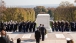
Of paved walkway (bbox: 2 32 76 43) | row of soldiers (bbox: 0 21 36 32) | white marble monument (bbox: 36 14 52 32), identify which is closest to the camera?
paved walkway (bbox: 2 32 76 43)

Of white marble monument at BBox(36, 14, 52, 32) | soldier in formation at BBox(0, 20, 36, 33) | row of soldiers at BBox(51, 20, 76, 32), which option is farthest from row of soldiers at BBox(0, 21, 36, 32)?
row of soldiers at BBox(51, 20, 76, 32)

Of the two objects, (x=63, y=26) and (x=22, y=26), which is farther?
(x=22, y=26)

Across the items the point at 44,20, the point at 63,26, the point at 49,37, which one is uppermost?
the point at 44,20

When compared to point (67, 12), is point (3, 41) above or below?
above

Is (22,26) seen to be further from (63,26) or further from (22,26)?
(63,26)

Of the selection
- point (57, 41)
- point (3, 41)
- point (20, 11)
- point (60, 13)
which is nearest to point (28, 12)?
point (20, 11)

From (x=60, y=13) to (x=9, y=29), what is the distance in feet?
91.9

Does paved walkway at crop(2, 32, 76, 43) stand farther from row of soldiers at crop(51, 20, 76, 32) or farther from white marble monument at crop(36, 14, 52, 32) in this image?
row of soldiers at crop(51, 20, 76, 32)

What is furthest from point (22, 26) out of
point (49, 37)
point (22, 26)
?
point (49, 37)

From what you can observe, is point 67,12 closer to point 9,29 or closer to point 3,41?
point 9,29

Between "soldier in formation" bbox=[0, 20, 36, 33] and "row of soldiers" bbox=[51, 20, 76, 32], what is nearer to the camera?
"soldier in formation" bbox=[0, 20, 36, 33]

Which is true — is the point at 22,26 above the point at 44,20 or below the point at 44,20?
below

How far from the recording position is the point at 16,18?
147 feet

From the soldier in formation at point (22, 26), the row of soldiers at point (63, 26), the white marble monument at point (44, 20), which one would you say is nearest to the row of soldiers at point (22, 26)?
the soldier in formation at point (22, 26)
